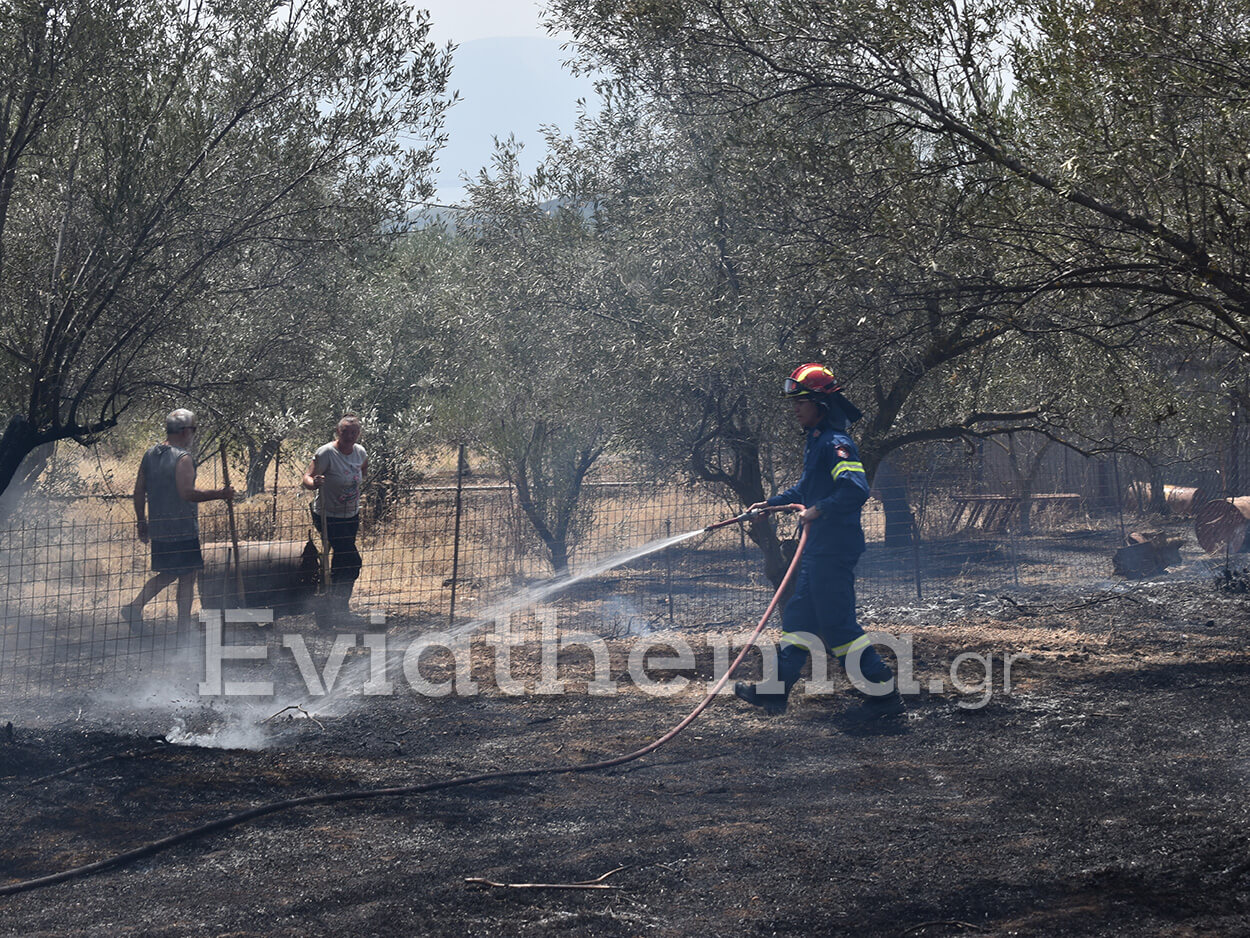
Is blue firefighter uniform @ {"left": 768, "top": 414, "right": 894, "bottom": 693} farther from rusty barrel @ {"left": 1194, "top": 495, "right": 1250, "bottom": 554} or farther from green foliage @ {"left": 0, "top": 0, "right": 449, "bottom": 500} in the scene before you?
rusty barrel @ {"left": 1194, "top": 495, "right": 1250, "bottom": 554}

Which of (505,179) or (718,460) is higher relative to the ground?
(505,179)

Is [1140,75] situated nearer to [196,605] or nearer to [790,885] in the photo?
[790,885]

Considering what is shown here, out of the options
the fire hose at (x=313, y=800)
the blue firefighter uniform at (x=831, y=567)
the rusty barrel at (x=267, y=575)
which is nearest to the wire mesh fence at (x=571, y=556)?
the rusty barrel at (x=267, y=575)

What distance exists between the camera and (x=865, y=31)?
5855 mm

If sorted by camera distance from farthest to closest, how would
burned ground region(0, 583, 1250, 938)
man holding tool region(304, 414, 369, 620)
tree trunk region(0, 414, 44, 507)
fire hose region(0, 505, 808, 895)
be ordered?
man holding tool region(304, 414, 369, 620), tree trunk region(0, 414, 44, 507), fire hose region(0, 505, 808, 895), burned ground region(0, 583, 1250, 938)

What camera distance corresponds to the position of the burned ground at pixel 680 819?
11.1ft

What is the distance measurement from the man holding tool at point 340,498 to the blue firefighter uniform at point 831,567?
13.3ft

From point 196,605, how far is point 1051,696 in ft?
22.8

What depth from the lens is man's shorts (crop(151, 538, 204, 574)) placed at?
7.51m

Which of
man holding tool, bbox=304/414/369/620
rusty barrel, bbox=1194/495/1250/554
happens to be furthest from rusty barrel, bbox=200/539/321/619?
rusty barrel, bbox=1194/495/1250/554

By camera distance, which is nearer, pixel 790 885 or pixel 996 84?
pixel 790 885

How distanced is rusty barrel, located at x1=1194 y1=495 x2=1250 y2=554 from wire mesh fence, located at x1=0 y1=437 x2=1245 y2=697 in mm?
75

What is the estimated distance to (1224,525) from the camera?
12805mm

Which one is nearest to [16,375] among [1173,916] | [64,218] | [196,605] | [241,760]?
[64,218]
